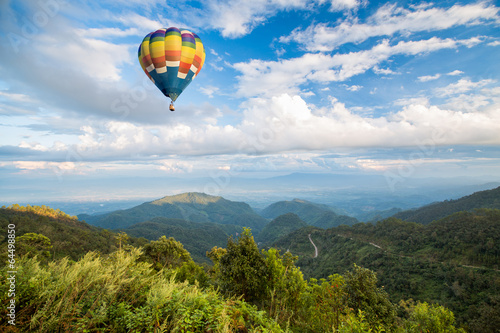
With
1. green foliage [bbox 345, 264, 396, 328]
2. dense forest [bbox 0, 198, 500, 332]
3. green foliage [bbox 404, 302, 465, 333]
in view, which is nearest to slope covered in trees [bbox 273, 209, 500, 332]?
dense forest [bbox 0, 198, 500, 332]

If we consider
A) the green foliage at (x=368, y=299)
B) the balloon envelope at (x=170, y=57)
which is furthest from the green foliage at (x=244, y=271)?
the balloon envelope at (x=170, y=57)

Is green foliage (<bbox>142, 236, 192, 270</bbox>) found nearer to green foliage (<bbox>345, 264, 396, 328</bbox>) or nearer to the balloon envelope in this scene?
the balloon envelope

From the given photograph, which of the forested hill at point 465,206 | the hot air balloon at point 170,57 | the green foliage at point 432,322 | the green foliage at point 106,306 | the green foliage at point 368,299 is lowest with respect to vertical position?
the forested hill at point 465,206

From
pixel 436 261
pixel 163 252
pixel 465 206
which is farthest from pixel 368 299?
pixel 465 206

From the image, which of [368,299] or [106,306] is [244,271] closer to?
[368,299]

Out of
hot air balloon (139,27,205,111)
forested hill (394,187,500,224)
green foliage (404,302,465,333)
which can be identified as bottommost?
forested hill (394,187,500,224)

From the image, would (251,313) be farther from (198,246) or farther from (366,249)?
(198,246)

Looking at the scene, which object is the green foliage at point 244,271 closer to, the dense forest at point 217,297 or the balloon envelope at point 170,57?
the dense forest at point 217,297

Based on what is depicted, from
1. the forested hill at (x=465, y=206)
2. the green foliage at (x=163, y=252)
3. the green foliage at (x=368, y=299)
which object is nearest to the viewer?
the green foliage at (x=368, y=299)
